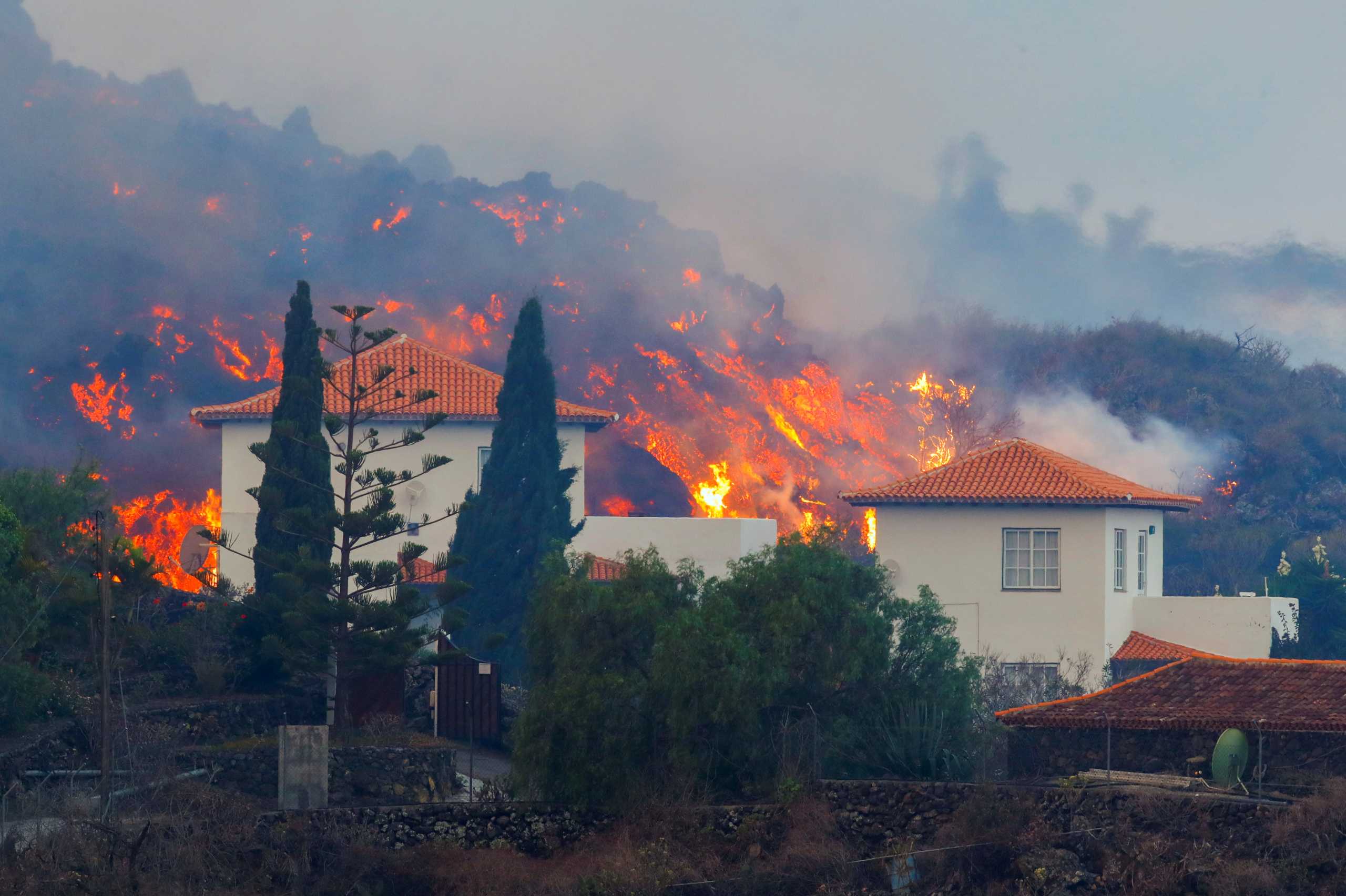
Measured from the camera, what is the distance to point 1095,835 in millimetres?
22875

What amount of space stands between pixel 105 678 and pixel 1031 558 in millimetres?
21539

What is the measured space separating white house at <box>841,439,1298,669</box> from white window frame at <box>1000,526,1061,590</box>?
0.08ft

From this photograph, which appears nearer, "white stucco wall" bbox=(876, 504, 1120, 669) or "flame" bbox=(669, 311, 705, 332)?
"white stucco wall" bbox=(876, 504, 1120, 669)

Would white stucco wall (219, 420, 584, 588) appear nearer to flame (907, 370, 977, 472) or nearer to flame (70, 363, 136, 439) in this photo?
flame (70, 363, 136, 439)

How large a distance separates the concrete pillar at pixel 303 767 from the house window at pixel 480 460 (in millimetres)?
19259

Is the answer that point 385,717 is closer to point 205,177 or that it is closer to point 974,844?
point 974,844

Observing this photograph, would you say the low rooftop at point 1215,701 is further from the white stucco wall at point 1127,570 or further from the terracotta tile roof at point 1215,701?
the white stucco wall at point 1127,570

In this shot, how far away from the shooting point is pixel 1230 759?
78.5 ft

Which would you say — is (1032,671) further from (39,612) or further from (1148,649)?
(39,612)

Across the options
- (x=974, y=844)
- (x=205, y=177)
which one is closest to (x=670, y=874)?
(x=974, y=844)

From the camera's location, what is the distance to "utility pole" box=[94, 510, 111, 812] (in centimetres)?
2472

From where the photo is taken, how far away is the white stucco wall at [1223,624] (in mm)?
38875

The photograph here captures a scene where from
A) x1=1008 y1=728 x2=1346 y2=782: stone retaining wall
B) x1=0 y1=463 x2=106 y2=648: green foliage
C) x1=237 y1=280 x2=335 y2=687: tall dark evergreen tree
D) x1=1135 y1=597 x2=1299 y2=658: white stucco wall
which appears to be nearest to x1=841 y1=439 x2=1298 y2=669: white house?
x1=1135 y1=597 x2=1299 y2=658: white stucco wall

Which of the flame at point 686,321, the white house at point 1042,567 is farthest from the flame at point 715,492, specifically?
the white house at point 1042,567
